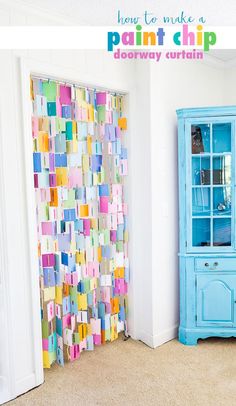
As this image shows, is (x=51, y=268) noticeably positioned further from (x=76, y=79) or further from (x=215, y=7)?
(x=215, y=7)

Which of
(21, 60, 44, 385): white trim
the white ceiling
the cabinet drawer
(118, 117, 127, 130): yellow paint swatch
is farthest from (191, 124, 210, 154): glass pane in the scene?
(21, 60, 44, 385): white trim

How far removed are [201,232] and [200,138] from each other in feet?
2.68

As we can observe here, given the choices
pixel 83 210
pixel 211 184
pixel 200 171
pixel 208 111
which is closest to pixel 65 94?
pixel 83 210

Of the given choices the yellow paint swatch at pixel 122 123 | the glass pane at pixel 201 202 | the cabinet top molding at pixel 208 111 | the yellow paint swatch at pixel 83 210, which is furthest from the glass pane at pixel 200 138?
the yellow paint swatch at pixel 83 210

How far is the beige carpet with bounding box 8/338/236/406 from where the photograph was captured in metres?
2.10

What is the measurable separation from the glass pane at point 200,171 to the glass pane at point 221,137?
0.15 m

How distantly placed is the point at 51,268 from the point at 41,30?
1.64 metres

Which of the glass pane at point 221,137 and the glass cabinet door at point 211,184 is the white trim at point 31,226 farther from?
the glass pane at point 221,137

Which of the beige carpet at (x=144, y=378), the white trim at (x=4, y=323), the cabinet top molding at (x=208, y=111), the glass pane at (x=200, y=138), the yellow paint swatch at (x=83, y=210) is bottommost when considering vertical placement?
the beige carpet at (x=144, y=378)

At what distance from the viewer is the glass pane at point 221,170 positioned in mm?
2732

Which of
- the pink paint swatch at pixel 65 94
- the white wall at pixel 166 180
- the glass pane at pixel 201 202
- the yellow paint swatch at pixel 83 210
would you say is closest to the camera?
the pink paint swatch at pixel 65 94

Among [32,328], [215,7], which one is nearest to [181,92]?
[215,7]

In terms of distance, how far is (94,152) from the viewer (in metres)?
2.57

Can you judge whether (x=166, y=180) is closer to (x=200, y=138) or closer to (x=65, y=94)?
(x=200, y=138)
